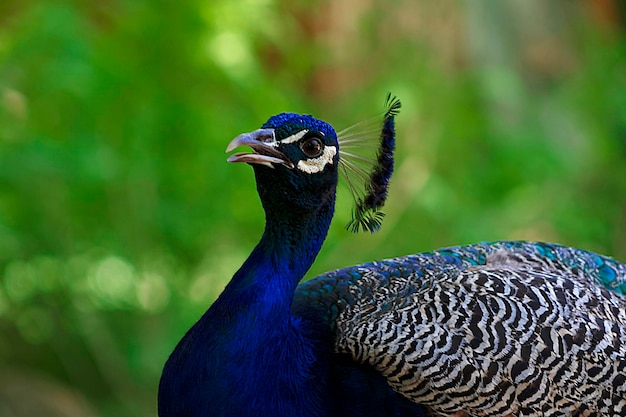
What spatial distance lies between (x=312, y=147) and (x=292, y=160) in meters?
0.07

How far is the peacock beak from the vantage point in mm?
2020

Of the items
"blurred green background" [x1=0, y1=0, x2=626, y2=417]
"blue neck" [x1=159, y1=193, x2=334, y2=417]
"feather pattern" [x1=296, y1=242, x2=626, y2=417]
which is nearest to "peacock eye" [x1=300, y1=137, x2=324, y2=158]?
"blue neck" [x1=159, y1=193, x2=334, y2=417]

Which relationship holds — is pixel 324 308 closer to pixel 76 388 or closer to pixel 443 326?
pixel 443 326

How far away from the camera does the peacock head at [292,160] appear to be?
6.74ft

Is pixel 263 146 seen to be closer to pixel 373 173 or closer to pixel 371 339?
pixel 373 173

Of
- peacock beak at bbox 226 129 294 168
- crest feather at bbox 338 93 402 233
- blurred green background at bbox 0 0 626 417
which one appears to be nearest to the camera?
peacock beak at bbox 226 129 294 168

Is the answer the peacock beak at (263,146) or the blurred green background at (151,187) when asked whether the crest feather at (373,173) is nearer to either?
the peacock beak at (263,146)

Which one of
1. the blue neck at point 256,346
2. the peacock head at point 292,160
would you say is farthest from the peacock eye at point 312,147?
the blue neck at point 256,346

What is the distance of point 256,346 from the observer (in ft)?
7.07

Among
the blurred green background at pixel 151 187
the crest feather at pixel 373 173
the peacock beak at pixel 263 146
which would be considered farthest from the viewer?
the blurred green background at pixel 151 187

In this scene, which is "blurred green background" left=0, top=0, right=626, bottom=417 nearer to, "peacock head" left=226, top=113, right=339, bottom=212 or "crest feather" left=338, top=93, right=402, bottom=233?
"crest feather" left=338, top=93, right=402, bottom=233

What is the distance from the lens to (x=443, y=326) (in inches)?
84.0

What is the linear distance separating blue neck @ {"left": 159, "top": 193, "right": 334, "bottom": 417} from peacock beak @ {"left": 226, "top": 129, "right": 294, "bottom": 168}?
18 centimetres

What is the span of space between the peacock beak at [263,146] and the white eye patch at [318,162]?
0.12 feet
